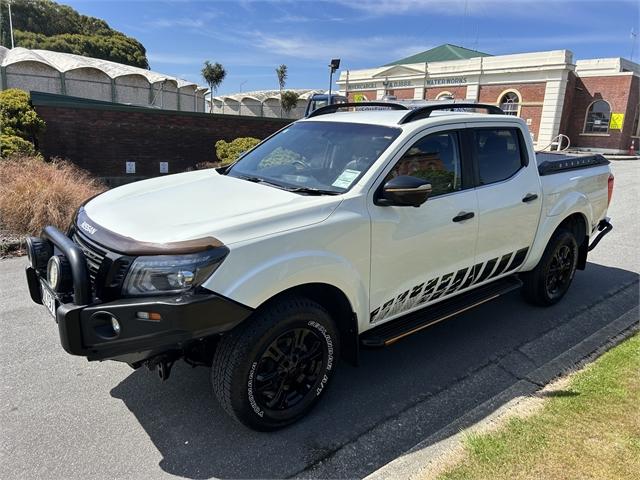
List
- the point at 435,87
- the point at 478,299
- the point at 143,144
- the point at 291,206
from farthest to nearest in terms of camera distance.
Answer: the point at 435,87 < the point at 143,144 < the point at 478,299 < the point at 291,206

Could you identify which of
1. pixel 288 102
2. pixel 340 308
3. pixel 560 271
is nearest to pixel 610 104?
pixel 288 102

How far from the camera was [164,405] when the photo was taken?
3.25 meters

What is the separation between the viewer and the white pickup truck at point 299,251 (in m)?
2.47

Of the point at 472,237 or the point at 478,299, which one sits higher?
the point at 472,237

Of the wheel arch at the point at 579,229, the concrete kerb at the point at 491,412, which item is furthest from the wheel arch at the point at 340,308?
the wheel arch at the point at 579,229

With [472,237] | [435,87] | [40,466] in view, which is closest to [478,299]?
[472,237]

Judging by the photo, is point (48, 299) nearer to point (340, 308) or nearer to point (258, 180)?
point (258, 180)

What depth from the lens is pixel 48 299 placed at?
2904 mm

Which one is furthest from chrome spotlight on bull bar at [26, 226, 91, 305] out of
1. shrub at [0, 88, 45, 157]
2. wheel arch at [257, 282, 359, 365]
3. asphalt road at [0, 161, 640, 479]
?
shrub at [0, 88, 45, 157]

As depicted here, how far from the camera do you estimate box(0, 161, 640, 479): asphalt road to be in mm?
2734

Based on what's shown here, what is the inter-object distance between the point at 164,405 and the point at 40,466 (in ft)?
2.55

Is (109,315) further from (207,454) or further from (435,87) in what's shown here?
(435,87)

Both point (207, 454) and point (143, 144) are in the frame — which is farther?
point (143, 144)

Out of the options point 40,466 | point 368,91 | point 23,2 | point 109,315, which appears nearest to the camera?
point 109,315
